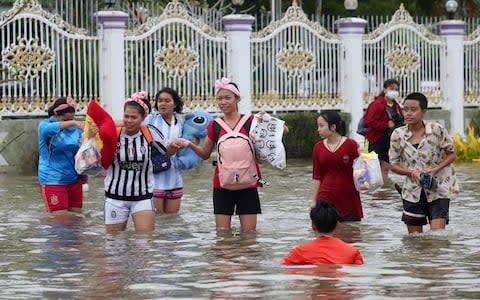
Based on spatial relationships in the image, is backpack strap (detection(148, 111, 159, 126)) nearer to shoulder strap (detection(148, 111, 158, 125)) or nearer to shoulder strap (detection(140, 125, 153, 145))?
shoulder strap (detection(148, 111, 158, 125))

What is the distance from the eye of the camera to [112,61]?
74.9ft

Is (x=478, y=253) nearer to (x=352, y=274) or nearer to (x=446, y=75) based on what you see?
(x=352, y=274)

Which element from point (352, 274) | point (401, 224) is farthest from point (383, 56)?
point (352, 274)

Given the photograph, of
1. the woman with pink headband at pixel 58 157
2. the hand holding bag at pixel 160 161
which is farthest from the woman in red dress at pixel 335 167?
the woman with pink headband at pixel 58 157

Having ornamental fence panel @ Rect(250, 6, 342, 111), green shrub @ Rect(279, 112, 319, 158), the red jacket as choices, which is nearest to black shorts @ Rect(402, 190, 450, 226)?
the red jacket

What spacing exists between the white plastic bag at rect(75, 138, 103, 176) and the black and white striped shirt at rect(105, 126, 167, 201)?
157mm

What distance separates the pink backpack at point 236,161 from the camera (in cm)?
1257

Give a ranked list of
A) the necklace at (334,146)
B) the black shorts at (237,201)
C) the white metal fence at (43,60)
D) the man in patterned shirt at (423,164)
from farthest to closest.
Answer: the white metal fence at (43,60) → the necklace at (334,146) → the black shorts at (237,201) → the man in patterned shirt at (423,164)

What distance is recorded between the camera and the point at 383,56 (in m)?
26.6

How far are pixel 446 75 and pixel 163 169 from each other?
46.7 feet

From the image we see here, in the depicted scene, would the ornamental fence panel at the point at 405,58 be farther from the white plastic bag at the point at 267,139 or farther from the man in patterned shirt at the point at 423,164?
the man in patterned shirt at the point at 423,164

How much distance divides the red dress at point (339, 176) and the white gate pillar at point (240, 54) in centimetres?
1134

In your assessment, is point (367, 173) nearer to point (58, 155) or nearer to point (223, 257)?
point (223, 257)

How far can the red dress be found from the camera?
13.0m
